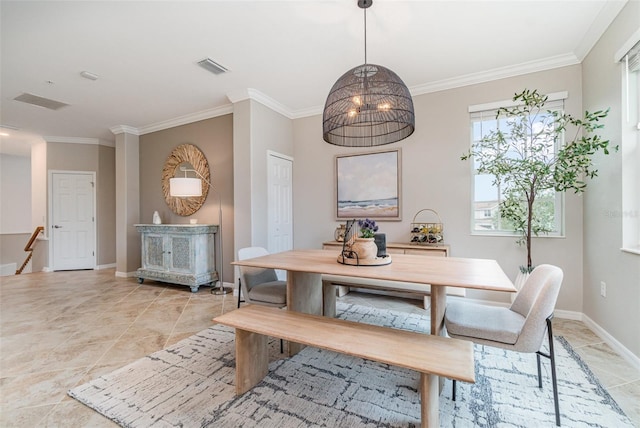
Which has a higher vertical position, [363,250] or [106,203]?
[106,203]

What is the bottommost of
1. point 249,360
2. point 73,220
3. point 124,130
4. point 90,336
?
point 90,336

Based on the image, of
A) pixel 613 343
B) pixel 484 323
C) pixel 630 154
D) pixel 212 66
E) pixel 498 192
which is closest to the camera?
pixel 484 323

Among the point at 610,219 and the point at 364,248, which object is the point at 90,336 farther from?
the point at 610,219

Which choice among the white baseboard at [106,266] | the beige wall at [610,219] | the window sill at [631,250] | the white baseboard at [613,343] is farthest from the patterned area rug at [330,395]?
the white baseboard at [106,266]

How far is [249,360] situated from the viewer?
180cm

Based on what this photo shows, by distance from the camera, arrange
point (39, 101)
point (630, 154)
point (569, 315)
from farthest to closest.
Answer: point (39, 101) → point (569, 315) → point (630, 154)

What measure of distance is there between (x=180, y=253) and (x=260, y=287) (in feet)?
7.67

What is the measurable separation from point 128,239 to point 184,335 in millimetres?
3530

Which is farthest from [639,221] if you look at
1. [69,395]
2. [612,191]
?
[69,395]

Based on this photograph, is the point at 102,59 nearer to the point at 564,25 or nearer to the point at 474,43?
the point at 474,43

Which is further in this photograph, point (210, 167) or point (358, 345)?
point (210, 167)

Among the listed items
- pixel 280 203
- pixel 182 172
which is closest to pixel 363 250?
pixel 280 203

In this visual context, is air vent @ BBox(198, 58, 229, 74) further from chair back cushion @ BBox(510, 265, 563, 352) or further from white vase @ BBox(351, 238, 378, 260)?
chair back cushion @ BBox(510, 265, 563, 352)

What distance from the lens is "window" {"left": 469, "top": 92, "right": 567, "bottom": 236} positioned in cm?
300
